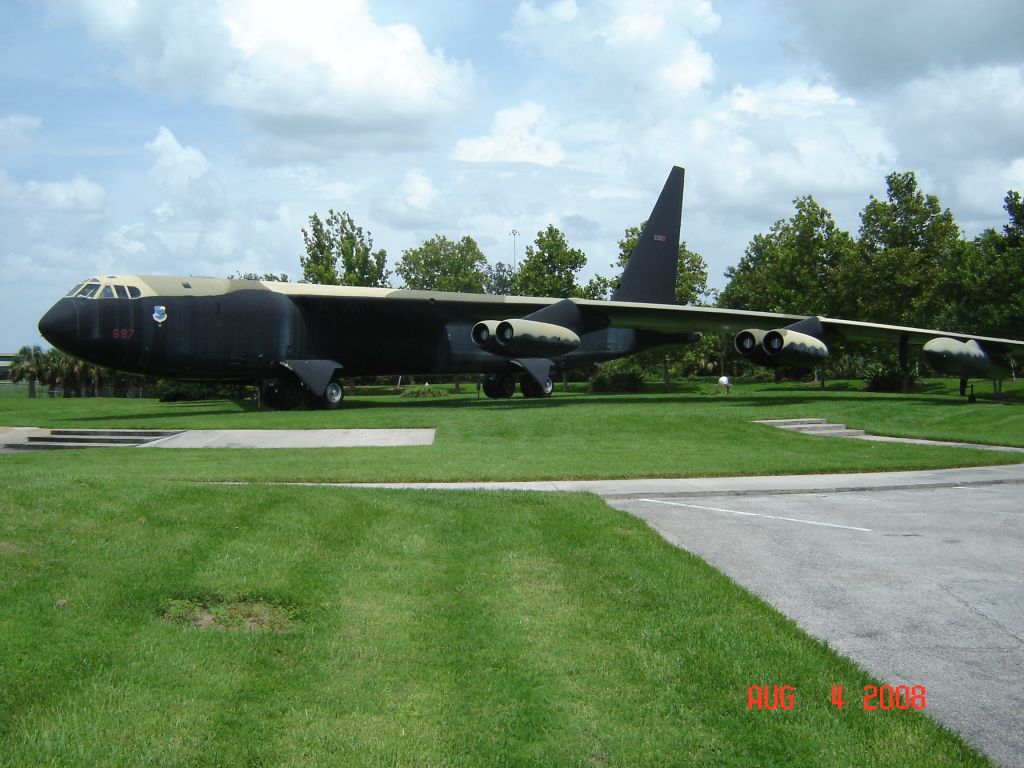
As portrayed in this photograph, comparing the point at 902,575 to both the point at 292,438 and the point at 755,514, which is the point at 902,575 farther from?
the point at 292,438

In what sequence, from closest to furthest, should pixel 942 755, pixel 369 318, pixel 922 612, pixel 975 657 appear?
pixel 942 755
pixel 975 657
pixel 922 612
pixel 369 318

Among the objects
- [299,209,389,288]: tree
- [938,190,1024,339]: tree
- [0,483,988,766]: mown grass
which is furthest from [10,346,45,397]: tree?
[0,483,988,766]: mown grass

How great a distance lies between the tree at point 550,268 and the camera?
60.2m

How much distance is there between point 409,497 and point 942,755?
783 centimetres

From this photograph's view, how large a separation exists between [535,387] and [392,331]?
824 cm

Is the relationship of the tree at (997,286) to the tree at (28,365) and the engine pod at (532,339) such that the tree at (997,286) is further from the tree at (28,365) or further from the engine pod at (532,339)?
the tree at (28,365)

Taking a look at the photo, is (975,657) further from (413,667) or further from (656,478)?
(656,478)

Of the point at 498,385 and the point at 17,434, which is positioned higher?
the point at 498,385

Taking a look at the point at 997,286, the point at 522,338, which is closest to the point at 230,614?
the point at 522,338

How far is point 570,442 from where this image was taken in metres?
21.6

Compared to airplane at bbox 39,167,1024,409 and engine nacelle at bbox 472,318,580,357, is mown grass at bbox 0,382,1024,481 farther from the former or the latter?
engine nacelle at bbox 472,318,580,357

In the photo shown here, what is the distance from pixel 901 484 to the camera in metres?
14.8

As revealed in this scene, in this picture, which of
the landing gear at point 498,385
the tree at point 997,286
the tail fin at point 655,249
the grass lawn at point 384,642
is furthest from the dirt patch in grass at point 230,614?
the tree at point 997,286

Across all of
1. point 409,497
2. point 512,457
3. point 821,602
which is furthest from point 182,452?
point 821,602
